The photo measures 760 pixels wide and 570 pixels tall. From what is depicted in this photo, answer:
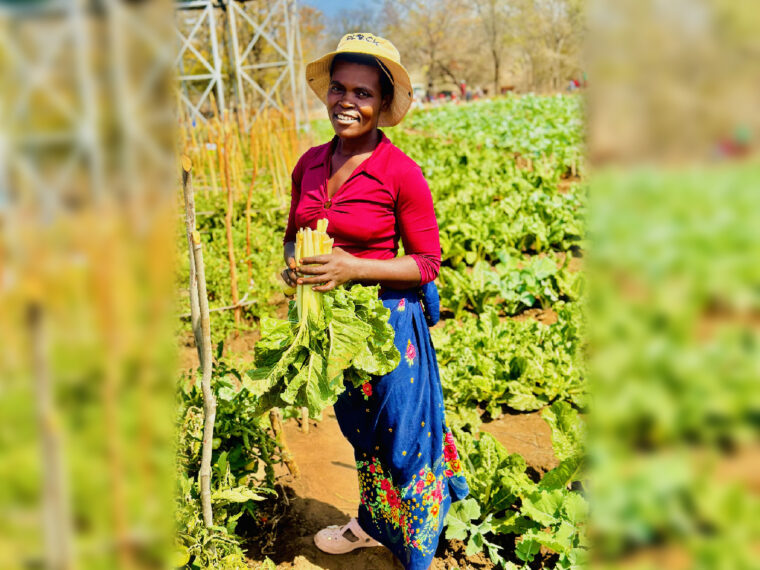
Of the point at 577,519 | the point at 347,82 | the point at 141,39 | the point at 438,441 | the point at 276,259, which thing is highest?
the point at 347,82

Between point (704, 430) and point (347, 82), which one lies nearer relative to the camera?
point (704, 430)

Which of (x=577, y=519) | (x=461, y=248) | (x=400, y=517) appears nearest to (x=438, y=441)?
(x=400, y=517)

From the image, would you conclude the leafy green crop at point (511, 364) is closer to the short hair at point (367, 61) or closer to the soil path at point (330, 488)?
the soil path at point (330, 488)

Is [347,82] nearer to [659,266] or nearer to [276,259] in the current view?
[659,266]

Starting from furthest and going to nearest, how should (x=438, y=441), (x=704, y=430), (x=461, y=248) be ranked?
(x=461, y=248) → (x=438, y=441) → (x=704, y=430)

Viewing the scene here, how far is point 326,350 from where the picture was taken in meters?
2.05

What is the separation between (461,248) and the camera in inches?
265

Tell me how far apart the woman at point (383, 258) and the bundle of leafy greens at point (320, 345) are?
64mm

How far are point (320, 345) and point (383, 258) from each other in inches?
16.1

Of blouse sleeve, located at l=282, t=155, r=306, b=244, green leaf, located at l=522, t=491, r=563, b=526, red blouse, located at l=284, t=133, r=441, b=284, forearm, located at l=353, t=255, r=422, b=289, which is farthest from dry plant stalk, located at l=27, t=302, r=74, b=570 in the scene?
green leaf, located at l=522, t=491, r=563, b=526

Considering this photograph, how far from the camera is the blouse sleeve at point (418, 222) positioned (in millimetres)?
2188

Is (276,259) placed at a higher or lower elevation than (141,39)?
lower

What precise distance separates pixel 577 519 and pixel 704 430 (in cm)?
228

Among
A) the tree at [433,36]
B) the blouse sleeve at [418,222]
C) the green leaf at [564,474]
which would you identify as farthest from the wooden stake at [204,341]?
the tree at [433,36]
